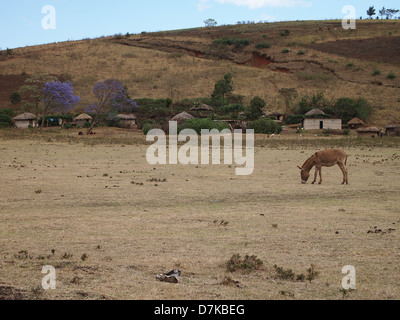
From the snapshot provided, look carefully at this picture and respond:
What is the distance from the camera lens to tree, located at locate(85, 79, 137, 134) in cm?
6544

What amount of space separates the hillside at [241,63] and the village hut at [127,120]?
45.4 feet

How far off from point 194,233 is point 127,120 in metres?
57.9

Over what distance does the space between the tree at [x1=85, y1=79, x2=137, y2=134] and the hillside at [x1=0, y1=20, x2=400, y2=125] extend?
1080 centimetres

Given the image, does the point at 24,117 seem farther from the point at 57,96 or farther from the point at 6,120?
the point at 57,96

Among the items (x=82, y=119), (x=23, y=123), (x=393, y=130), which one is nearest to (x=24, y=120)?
(x=23, y=123)

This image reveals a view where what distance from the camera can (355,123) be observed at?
6675 cm

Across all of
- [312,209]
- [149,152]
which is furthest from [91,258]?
[149,152]

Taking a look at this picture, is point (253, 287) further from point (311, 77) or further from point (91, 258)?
point (311, 77)

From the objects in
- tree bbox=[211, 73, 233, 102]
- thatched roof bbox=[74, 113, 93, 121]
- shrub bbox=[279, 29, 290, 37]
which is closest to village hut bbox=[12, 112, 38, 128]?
thatched roof bbox=[74, 113, 93, 121]

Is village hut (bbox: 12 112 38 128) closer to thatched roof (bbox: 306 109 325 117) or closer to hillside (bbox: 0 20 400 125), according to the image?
hillside (bbox: 0 20 400 125)

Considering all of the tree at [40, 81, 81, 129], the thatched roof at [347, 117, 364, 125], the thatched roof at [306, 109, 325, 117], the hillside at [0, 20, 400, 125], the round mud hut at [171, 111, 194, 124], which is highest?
the hillside at [0, 20, 400, 125]

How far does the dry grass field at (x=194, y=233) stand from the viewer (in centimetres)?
749

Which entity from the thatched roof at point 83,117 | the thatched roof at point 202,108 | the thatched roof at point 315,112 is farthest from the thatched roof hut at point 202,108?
the thatched roof at point 83,117
